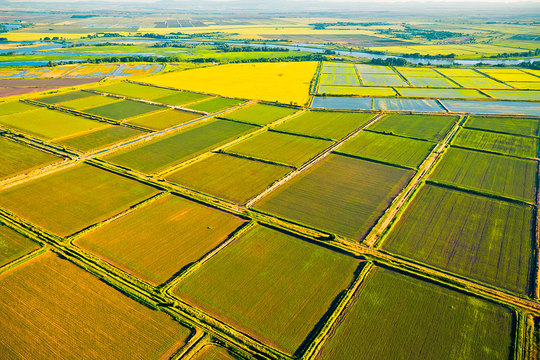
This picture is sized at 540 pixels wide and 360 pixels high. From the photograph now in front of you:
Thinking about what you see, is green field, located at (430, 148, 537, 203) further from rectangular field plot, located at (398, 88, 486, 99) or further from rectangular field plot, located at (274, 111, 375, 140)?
rectangular field plot, located at (398, 88, 486, 99)

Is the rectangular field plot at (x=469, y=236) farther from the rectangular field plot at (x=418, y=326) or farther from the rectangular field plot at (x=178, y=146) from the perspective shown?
the rectangular field plot at (x=178, y=146)

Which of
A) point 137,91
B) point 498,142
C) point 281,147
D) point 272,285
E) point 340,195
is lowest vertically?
point 272,285

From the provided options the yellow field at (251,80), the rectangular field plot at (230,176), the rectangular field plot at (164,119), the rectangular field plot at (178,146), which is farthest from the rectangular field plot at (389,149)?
the rectangular field plot at (164,119)

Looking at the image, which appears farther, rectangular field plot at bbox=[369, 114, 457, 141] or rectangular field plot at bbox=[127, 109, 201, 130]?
rectangular field plot at bbox=[127, 109, 201, 130]

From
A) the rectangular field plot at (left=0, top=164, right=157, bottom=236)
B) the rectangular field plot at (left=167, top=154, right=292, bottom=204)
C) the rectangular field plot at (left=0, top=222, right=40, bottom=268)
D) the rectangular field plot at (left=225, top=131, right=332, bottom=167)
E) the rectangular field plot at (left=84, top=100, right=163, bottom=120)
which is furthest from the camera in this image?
the rectangular field plot at (left=84, top=100, right=163, bottom=120)

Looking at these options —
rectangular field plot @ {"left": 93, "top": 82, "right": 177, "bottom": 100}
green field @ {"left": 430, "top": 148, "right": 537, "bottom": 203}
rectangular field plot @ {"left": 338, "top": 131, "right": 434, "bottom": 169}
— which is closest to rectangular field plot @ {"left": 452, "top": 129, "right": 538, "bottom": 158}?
green field @ {"left": 430, "top": 148, "right": 537, "bottom": 203}

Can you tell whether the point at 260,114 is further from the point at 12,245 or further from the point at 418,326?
the point at 418,326

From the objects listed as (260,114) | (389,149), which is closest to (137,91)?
(260,114)

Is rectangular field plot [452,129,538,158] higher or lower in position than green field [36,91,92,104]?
lower
